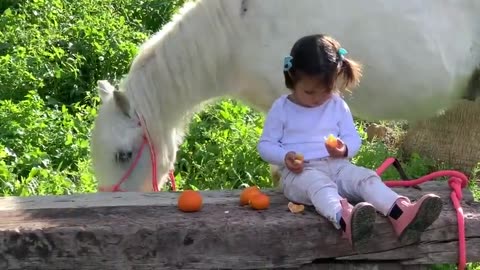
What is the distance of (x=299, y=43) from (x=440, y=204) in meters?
0.70

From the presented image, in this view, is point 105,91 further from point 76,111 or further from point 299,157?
point 76,111

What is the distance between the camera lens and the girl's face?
2.30 metres

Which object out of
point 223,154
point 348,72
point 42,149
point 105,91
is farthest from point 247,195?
point 42,149

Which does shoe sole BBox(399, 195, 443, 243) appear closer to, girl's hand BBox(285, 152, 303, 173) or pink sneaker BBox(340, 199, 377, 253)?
pink sneaker BBox(340, 199, 377, 253)

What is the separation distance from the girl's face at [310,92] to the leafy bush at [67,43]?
12.3 feet

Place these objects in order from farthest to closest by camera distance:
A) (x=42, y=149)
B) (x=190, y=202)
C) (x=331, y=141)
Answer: (x=42, y=149) → (x=331, y=141) → (x=190, y=202)

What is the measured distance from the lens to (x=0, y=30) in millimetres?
6691

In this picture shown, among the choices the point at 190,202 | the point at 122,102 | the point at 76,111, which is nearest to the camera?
the point at 190,202

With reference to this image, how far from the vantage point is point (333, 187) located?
7.32 feet

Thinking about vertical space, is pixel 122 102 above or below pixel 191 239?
above

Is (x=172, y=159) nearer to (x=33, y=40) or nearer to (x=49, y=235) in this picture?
(x=49, y=235)

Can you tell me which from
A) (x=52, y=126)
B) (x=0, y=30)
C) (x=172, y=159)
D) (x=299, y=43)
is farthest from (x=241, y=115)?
(x=299, y=43)

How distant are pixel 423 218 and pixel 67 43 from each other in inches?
200

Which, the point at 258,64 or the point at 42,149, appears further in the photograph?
the point at 42,149
